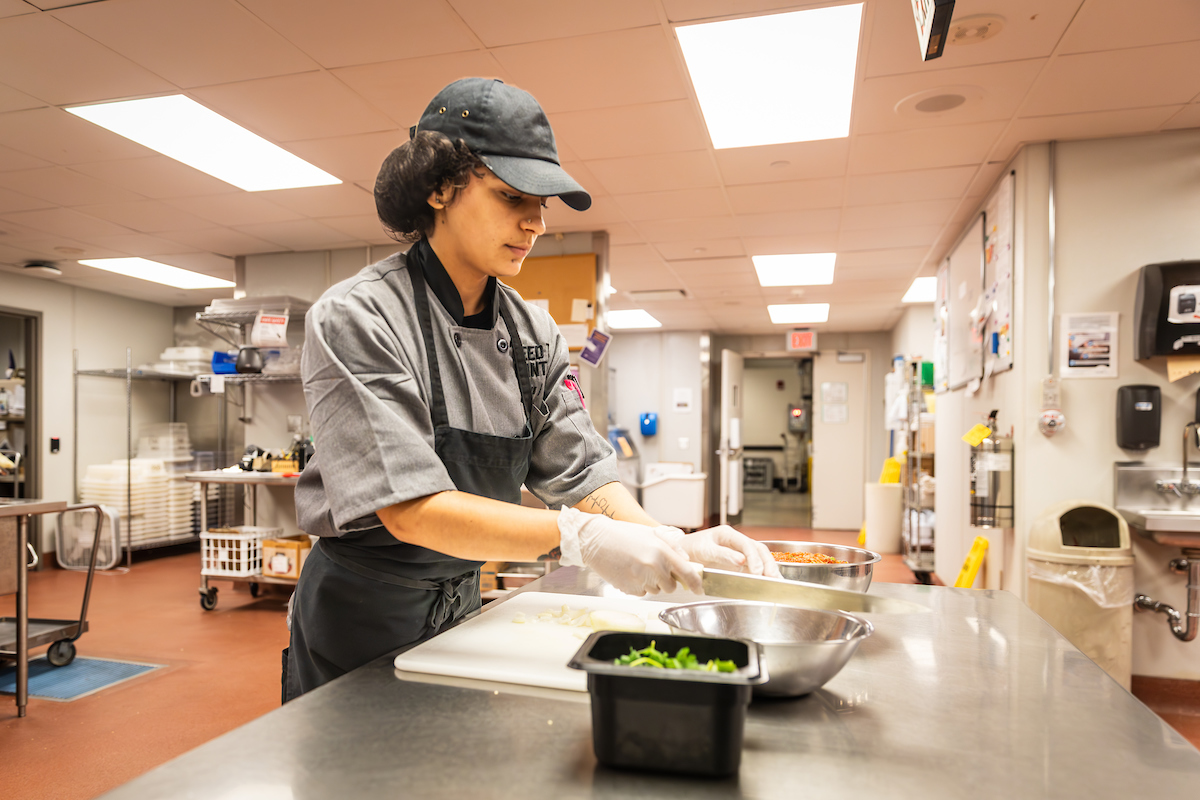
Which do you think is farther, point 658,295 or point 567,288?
point 658,295

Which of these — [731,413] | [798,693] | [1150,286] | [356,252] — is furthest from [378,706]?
[731,413]

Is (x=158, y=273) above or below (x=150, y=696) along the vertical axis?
above

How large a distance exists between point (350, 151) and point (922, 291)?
528cm

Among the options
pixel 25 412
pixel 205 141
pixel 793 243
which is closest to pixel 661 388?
pixel 793 243

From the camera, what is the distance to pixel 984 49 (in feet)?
8.34

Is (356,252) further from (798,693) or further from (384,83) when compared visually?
(798,693)

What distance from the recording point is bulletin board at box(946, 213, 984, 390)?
423 centimetres

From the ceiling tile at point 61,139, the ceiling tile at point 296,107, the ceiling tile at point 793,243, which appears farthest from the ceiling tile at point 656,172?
the ceiling tile at point 61,139

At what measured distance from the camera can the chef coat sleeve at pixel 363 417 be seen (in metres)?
0.94

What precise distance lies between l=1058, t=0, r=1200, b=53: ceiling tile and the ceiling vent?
14.6ft

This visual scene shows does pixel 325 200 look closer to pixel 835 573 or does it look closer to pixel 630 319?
pixel 835 573

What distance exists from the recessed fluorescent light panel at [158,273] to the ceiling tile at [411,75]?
3869 mm

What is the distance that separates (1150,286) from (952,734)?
312 centimetres

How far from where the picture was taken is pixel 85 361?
6.78 meters
